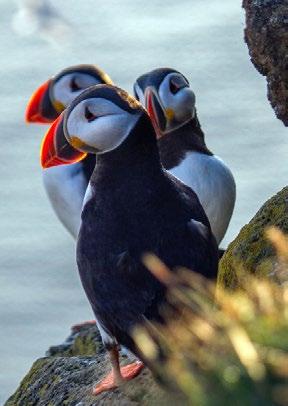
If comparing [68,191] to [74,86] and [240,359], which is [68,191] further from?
[240,359]

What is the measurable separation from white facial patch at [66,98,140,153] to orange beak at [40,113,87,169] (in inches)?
9.5

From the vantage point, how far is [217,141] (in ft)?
32.1

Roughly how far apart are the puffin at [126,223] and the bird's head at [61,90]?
2.86 metres

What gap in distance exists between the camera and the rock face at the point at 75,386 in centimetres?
547

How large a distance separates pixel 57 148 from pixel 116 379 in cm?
87

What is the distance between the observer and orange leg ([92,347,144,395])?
18.3ft

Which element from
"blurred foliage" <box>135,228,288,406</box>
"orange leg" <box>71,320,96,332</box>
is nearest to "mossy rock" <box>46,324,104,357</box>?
"orange leg" <box>71,320,96,332</box>

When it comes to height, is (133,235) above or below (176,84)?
above

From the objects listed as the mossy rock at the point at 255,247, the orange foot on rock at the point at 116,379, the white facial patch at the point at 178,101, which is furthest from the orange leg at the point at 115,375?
the white facial patch at the point at 178,101

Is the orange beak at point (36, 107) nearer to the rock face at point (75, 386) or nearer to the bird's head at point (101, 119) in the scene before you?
the rock face at point (75, 386)

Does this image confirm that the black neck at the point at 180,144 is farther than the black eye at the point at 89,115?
Yes

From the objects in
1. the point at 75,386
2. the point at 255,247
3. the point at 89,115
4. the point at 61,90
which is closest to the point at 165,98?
the point at 61,90

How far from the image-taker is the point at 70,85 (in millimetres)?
8586

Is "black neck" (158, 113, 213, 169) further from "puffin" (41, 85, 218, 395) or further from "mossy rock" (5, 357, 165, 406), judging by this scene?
"puffin" (41, 85, 218, 395)
